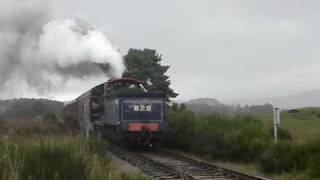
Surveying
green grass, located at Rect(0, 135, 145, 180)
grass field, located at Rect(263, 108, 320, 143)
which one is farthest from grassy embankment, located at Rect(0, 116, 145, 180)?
grass field, located at Rect(263, 108, 320, 143)

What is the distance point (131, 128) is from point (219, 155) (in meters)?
5.60

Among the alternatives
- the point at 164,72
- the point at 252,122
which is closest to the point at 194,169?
the point at 252,122

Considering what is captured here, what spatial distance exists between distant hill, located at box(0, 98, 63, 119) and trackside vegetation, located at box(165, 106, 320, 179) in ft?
82.1

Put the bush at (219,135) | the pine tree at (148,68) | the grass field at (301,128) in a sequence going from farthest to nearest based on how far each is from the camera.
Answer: the pine tree at (148,68), the grass field at (301,128), the bush at (219,135)

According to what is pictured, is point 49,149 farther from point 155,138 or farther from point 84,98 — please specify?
point 84,98

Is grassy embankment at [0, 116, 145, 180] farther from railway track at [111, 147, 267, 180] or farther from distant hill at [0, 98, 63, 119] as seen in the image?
distant hill at [0, 98, 63, 119]

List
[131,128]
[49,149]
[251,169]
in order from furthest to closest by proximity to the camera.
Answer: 1. [131,128]
2. [251,169]
3. [49,149]

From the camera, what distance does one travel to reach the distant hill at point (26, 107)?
55081mm

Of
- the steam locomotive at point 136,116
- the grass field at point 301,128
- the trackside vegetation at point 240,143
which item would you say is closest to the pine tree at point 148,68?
the grass field at point 301,128

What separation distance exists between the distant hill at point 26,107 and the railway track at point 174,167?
27.0 metres

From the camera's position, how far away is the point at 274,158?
18656 mm

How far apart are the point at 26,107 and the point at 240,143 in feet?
143

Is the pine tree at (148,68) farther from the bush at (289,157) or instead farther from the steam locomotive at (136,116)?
the bush at (289,157)

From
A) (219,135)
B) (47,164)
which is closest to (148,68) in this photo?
(219,135)
